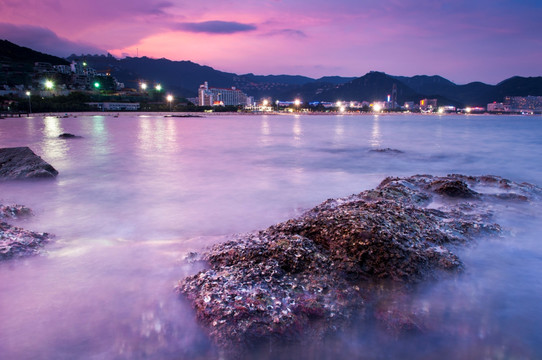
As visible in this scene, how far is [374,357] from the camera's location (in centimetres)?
273

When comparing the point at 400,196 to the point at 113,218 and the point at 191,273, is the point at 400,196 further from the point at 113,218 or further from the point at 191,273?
the point at 113,218

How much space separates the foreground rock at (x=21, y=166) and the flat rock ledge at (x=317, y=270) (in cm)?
722

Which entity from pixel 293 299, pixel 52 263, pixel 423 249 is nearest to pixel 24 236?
pixel 52 263

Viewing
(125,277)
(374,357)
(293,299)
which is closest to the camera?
(374,357)

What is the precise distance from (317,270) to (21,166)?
9252mm

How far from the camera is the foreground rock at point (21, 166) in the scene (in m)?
8.82

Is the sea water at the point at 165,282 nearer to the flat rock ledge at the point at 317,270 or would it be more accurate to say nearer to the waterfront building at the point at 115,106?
the flat rock ledge at the point at 317,270

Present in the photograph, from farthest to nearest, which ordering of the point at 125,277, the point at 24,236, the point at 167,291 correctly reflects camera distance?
the point at 24,236, the point at 125,277, the point at 167,291

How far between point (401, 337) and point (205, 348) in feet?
5.43

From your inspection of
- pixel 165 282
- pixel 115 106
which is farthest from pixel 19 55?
pixel 165 282

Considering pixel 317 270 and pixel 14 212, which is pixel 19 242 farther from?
pixel 317 270

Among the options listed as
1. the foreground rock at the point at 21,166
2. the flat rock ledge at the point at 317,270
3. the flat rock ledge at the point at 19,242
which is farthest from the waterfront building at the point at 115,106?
the flat rock ledge at the point at 317,270

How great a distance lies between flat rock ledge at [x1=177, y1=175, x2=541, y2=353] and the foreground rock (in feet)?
23.7

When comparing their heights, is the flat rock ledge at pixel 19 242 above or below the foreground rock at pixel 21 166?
below
